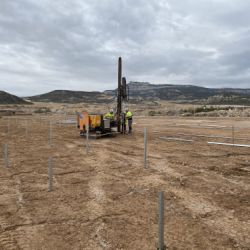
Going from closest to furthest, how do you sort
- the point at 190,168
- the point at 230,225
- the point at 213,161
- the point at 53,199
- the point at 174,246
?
the point at 174,246 → the point at 230,225 → the point at 53,199 → the point at 190,168 → the point at 213,161

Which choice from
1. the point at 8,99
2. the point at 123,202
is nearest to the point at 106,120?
the point at 123,202

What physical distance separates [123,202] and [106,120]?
13.9m

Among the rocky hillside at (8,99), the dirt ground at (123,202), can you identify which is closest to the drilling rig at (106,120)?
the dirt ground at (123,202)

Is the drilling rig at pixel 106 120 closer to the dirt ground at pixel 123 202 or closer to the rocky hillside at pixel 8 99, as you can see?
the dirt ground at pixel 123 202

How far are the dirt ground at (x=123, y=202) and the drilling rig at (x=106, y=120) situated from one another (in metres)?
7.32

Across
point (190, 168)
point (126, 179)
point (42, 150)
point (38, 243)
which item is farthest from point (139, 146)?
point (38, 243)

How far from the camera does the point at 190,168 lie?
11.4 metres

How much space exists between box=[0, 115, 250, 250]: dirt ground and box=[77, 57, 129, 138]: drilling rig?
24.0ft

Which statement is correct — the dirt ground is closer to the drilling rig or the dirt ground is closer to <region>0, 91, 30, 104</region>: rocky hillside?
the drilling rig

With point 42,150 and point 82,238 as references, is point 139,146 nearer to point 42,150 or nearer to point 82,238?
point 42,150

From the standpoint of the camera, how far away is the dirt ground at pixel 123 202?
5766 millimetres

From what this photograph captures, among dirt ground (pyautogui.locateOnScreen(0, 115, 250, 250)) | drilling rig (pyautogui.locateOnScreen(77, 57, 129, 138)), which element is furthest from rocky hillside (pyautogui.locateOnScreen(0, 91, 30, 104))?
dirt ground (pyautogui.locateOnScreen(0, 115, 250, 250))

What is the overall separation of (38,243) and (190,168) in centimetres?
690

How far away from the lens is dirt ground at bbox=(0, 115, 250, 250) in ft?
18.9
